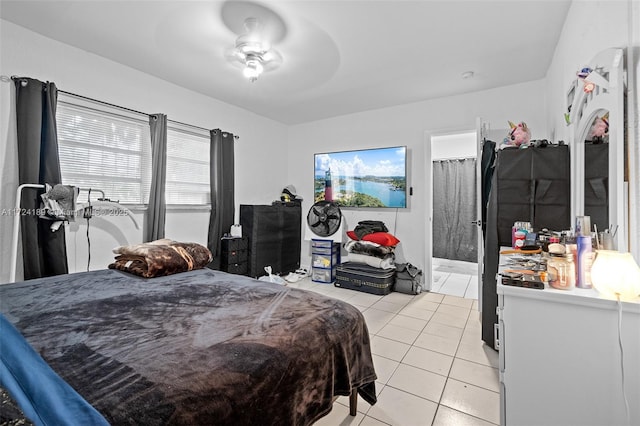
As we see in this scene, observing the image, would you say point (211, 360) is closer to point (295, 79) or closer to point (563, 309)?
point (563, 309)

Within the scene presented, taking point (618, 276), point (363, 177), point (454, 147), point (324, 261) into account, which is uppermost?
point (454, 147)

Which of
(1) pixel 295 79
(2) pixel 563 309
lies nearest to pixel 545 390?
(2) pixel 563 309

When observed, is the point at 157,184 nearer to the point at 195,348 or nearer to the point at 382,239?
the point at 195,348

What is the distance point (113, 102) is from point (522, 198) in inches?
Answer: 145

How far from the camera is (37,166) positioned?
88.6 inches

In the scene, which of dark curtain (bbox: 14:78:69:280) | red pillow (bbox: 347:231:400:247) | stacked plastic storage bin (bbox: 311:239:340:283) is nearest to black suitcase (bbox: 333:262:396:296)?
stacked plastic storage bin (bbox: 311:239:340:283)

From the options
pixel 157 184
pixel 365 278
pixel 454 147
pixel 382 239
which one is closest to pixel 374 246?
pixel 382 239

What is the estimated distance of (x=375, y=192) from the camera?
410 centimetres

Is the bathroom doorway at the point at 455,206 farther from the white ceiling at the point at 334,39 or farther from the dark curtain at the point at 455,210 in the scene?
the white ceiling at the point at 334,39

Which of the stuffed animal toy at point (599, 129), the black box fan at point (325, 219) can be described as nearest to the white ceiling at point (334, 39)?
the stuffed animal toy at point (599, 129)

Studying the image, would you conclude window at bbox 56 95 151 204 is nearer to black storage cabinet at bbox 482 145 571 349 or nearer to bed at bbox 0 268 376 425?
bed at bbox 0 268 376 425

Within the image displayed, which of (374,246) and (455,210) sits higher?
(455,210)

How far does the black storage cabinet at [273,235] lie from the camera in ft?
12.6

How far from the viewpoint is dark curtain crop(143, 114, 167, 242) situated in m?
2.97
